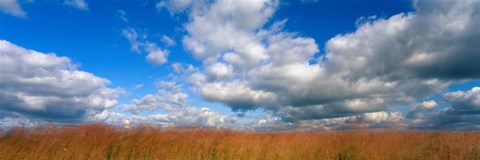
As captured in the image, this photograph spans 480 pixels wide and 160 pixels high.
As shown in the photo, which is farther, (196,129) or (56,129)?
(196,129)

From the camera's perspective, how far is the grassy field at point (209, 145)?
30.9ft

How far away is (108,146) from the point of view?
10070 mm

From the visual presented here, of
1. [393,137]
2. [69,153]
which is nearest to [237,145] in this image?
[69,153]

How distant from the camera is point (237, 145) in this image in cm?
1208

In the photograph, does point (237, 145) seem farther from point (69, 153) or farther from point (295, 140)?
point (69, 153)

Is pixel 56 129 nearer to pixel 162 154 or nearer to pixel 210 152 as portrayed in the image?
pixel 162 154

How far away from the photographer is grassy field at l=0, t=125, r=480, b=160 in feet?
30.9

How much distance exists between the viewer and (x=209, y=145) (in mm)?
11656

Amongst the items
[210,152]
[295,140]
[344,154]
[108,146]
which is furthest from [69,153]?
[344,154]

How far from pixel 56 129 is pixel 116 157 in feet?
7.88

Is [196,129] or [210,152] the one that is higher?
[196,129]

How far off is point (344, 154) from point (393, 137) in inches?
104

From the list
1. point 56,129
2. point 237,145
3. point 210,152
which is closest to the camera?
point 56,129

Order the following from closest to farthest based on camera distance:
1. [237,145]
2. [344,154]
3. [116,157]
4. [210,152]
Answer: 1. [116,157]
2. [210,152]
3. [237,145]
4. [344,154]
